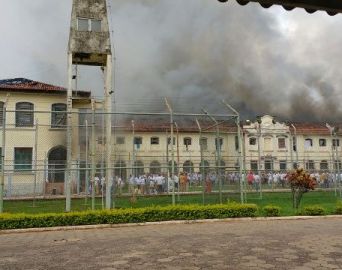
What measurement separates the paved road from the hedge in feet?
2.84

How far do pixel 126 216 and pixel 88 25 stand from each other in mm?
13383

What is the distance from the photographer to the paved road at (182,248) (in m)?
7.65

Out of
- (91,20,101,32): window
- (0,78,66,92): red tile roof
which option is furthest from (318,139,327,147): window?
(91,20,101,32): window

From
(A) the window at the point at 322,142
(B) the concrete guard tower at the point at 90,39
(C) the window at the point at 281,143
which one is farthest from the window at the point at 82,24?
(C) the window at the point at 281,143

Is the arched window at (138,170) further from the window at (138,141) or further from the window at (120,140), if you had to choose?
the window at (138,141)

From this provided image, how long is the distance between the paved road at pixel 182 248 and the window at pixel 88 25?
13739mm

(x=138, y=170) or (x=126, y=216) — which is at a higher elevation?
(x=138, y=170)

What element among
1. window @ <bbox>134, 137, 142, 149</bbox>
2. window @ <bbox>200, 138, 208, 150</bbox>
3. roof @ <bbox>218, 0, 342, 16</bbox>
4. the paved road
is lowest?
the paved road

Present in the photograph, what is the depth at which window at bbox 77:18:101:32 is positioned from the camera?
2372cm

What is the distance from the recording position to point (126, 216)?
14484 mm

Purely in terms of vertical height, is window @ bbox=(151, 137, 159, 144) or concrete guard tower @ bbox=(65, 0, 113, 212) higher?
concrete guard tower @ bbox=(65, 0, 113, 212)

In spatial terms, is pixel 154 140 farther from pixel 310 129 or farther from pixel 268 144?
pixel 268 144

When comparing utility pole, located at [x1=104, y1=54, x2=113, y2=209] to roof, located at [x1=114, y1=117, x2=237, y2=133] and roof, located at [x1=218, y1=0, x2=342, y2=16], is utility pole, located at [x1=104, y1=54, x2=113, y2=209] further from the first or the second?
roof, located at [x1=218, y1=0, x2=342, y2=16]

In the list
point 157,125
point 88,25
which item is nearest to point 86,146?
point 88,25
